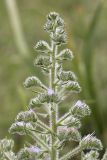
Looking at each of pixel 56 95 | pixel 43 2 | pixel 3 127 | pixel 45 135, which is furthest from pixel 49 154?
pixel 43 2

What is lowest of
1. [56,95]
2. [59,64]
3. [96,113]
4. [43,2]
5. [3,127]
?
[56,95]

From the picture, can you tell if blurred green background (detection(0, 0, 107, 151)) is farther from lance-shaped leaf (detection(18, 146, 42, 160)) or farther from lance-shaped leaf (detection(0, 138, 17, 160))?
lance-shaped leaf (detection(18, 146, 42, 160))

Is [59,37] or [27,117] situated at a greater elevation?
[59,37]

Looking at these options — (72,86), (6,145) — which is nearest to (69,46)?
Result: (6,145)

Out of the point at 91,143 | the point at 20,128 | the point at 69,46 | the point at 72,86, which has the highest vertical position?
the point at 69,46

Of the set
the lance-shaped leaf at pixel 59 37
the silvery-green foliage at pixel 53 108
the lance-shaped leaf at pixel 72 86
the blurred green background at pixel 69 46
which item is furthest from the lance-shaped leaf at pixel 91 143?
the blurred green background at pixel 69 46

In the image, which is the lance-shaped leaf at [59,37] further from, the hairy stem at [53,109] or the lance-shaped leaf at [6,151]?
the lance-shaped leaf at [6,151]

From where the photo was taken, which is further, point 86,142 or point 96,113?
point 96,113

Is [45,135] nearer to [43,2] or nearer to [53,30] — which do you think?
[53,30]

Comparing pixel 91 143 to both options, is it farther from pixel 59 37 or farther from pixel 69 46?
pixel 69 46
